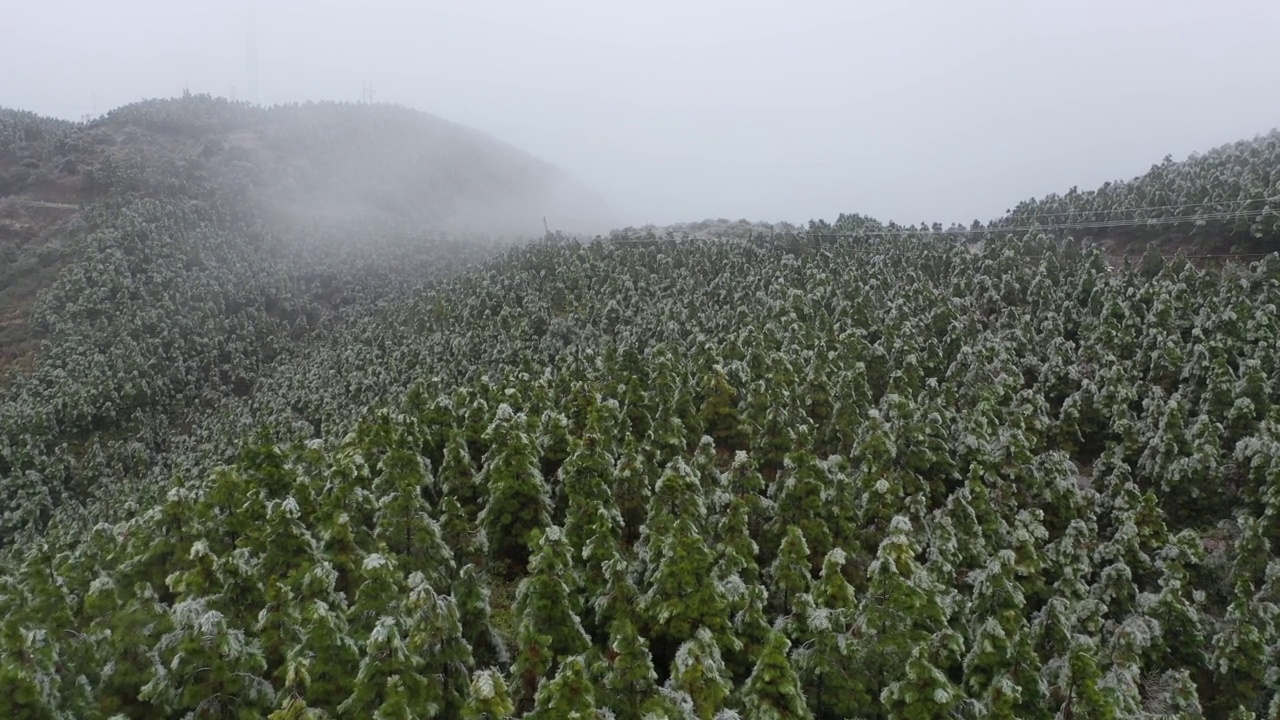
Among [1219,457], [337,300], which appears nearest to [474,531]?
[1219,457]

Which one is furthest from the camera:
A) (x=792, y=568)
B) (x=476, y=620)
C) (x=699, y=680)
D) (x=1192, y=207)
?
(x=1192, y=207)

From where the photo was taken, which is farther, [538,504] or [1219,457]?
[1219,457]

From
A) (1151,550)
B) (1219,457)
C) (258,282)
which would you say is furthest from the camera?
(258,282)

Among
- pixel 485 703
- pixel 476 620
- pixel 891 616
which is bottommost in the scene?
pixel 476 620

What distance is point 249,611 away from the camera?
25.4m

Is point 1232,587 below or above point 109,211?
below

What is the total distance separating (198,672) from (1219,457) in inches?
1977

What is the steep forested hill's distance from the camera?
827 inches

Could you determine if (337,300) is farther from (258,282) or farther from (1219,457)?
(1219,457)

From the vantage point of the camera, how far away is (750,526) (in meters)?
35.2

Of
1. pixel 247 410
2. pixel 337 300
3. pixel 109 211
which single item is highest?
pixel 109 211

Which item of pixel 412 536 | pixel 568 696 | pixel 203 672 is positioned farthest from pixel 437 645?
pixel 412 536

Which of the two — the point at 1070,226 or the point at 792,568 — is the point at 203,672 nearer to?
the point at 792,568

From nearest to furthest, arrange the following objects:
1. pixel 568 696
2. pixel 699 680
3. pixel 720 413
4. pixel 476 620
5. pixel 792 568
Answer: pixel 568 696
pixel 699 680
pixel 476 620
pixel 792 568
pixel 720 413
